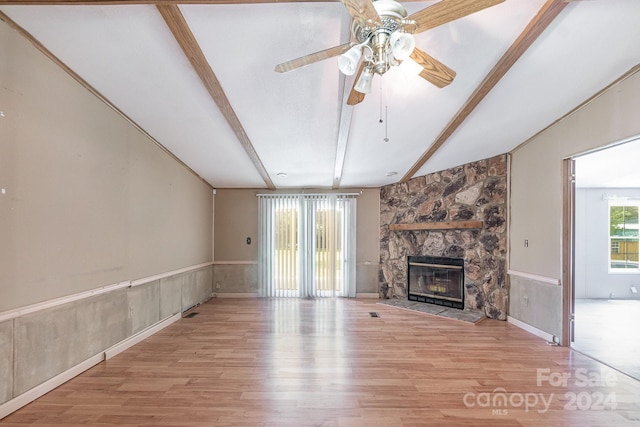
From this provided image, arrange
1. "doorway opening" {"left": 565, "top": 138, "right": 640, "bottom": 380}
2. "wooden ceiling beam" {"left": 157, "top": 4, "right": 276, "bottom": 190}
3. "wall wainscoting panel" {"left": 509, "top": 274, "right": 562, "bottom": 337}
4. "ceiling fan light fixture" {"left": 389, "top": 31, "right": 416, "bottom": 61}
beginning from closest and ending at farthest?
"ceiling fan light fixture" {"left": 389, "top": 31, "right": 416, "bottom": 61}, "wooden ceiling beam" {"left": 157, "top": 4, "right": 276, "bottom": 190}, "wall wainscoting panel" {"left": 509, "top": 274, "right": 562, "bottom": 337}, "doorway opening" {"left": 565, "top": 138, "right": 640, "bottom": 380}

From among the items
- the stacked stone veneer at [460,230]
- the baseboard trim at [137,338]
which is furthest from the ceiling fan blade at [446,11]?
the baseboard trim at [137,338]

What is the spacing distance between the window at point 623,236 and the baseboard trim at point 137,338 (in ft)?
27.8

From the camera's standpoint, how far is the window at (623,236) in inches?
235

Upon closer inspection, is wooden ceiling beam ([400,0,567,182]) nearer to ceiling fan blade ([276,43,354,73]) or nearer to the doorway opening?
ceiling fan blade ([276,43,354,73])

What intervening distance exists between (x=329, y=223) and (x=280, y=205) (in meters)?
1.14

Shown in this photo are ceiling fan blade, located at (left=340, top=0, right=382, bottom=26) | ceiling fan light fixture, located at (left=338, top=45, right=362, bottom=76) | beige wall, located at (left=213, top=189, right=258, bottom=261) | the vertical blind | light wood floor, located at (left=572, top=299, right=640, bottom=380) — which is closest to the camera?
ceiling fan blade, located at (left=340, top=0, right=382, bottom=26)

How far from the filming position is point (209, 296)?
5980 millimetres

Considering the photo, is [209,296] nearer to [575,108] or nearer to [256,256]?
[256,256]

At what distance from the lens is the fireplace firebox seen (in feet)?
16.6

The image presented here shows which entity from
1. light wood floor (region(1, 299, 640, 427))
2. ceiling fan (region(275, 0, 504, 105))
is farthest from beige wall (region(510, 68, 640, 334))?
ceiling fan (region(275, 0, 504, 105))

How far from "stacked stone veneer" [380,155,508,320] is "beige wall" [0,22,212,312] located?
4375mm

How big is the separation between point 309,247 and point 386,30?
194 inches

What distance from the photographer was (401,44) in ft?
4.85

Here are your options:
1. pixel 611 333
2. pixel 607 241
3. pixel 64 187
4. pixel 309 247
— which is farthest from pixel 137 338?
pixel 607 241
